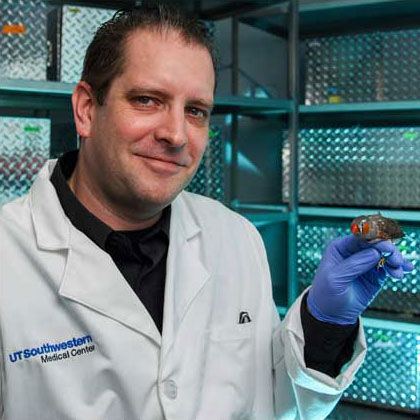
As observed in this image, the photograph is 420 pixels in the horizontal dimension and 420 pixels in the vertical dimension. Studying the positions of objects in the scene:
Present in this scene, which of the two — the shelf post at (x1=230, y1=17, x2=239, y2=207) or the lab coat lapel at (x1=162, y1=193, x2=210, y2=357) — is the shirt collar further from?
the shelf post at (x1=230, y1=17, x2=239, y2=207)

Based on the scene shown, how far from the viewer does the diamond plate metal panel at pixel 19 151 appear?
2.26 metres

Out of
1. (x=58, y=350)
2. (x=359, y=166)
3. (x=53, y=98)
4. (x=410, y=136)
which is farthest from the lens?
(x=359, y=166)

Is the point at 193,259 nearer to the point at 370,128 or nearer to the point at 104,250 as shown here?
the point at 104,250

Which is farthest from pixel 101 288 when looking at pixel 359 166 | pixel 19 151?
pixel 359 166

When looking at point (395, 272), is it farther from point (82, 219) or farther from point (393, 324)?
point (393, 324)

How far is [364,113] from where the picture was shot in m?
2.78

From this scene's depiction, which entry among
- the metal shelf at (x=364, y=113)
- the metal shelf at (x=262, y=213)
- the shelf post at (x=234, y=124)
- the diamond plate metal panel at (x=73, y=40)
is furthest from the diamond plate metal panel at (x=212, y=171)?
the diamond plate metal panel at (x=73, y=40)

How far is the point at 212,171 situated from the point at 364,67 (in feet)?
3.06

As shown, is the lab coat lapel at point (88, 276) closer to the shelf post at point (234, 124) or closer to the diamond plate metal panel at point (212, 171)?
the diamond plate metal panel at point (212, 171)

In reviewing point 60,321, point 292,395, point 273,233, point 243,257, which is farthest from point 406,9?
point 60,321

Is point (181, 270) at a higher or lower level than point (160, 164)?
lower

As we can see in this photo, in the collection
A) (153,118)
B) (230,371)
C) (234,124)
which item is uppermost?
(234,124)

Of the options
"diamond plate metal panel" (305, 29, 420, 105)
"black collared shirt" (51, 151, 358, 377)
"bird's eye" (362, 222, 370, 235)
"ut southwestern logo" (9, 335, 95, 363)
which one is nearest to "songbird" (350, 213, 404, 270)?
"bird's eye" (362, 222, 370, 235)

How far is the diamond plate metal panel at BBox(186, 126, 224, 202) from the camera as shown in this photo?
277 cm
